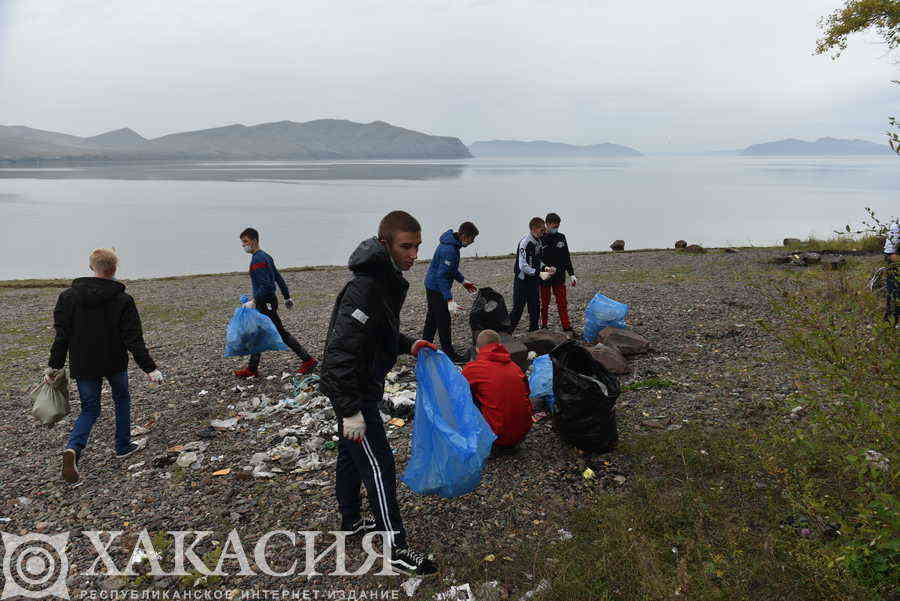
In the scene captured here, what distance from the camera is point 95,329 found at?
5.49 m

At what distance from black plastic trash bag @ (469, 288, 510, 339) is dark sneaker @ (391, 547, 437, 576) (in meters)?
5.07

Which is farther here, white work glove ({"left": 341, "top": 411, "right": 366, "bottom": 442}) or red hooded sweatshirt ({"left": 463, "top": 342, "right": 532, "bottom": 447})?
red hooded sweatshirt ({"left": 463, "top": 342, "right": 532, "bottom": 447})

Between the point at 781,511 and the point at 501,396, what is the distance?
249 cm

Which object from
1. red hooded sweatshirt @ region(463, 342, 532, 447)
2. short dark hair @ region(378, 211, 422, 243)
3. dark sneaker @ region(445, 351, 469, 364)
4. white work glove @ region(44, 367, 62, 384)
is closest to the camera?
short dark hair @ region(378, 211, 422, 243)

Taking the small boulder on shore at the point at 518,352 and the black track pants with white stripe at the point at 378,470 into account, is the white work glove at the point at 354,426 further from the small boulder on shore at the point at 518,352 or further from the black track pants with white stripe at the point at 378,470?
the small boulder on shore at the point at 518,352

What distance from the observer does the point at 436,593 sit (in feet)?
12.6

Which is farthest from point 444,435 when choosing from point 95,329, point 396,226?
point 95,329

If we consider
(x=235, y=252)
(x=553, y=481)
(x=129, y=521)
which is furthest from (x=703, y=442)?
(x=235, y=252)

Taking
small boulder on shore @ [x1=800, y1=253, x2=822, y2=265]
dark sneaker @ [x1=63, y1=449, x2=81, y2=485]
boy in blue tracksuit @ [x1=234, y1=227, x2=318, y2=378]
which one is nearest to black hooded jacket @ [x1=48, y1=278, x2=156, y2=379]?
dark sneaker @ [x1=63, y1=449, x2=81, y2=485]

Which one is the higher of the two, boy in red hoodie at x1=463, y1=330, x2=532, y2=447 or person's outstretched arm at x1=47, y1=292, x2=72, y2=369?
person's outstretched arm at x1=47, y1=292, x2=72, y2=369

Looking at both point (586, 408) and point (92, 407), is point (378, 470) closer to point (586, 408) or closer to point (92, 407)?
point (586, 408)

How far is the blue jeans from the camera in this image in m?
5.64

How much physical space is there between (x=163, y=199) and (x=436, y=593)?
8106cm

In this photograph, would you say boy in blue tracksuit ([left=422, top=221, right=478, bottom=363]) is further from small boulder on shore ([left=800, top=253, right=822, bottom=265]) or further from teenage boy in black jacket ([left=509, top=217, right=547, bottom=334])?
small boulder on shore ([left=800, top=253, right=822, bottom=265])
